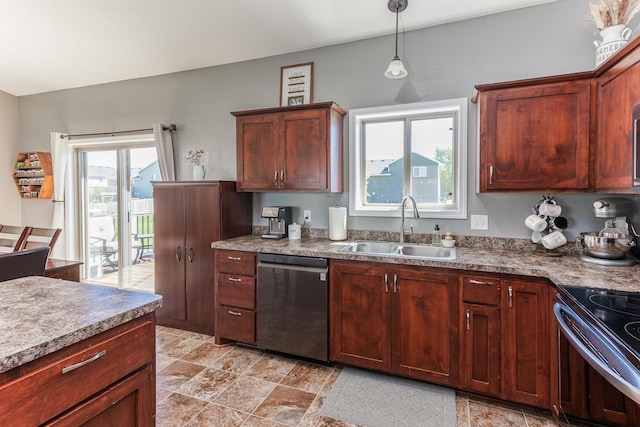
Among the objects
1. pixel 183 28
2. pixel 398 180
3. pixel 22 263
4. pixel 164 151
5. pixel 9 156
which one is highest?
pixel 183 28

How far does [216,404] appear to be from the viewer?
2068 millimetres

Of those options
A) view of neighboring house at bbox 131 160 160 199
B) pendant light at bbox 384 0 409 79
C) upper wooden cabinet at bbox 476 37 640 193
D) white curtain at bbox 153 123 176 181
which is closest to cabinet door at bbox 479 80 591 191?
upper wooden cabinet at bbox 476 37 640 193

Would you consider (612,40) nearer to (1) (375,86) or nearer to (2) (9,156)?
(1) (375,86)

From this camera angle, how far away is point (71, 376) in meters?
0.95

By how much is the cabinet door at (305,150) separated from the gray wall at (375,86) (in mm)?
350

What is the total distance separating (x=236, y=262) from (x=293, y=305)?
63cm

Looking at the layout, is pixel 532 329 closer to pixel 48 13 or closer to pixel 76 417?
pixel 76 417

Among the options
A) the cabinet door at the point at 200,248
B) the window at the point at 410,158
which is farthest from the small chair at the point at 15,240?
the window at the point at 410,158

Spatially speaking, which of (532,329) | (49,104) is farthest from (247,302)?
(49,104)

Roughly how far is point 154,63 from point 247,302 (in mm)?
2846

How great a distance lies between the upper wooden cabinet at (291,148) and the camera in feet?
8.98

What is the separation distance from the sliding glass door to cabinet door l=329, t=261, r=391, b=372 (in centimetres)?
278

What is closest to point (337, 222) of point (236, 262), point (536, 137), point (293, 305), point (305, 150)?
point (305, 150)

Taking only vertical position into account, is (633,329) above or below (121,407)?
above
